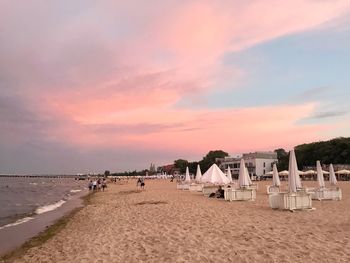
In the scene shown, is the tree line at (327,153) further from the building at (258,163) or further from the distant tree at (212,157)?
the distant tree at (212,157)

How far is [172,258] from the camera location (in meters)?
9.48

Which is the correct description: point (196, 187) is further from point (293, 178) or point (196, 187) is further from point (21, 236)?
point (21, 236)

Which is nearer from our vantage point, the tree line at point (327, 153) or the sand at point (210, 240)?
the sand at point (210, 240)

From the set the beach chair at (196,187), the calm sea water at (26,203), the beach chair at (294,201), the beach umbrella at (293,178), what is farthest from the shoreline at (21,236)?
the beach chair at (196,187)

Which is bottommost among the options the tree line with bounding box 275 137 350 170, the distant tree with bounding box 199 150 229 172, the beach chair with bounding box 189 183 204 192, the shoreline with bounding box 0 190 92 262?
the shoreline with bounding box 0 190 92 262

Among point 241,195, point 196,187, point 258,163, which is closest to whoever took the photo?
point 241,195

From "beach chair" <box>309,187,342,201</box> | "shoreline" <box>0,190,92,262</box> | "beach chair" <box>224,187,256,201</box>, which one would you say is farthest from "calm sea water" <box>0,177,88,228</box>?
"beach chair" <box>309,187,342,201</box>

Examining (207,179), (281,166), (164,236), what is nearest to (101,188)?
(207,179)

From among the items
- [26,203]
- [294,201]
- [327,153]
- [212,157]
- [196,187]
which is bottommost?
[294,201]

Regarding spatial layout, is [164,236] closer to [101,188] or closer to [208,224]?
[208,224]

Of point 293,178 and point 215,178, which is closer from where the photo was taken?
point 293,178

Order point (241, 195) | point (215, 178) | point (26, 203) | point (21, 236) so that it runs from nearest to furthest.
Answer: point (21, 236), point (241, 195), point (215, 178), point (26, 203)

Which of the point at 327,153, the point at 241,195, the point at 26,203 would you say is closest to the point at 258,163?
the point at 327,153

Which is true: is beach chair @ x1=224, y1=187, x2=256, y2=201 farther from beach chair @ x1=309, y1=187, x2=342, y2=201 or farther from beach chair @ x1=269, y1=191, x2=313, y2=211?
beach chair @ x1=269, y1=191, x2=313, y2=211
